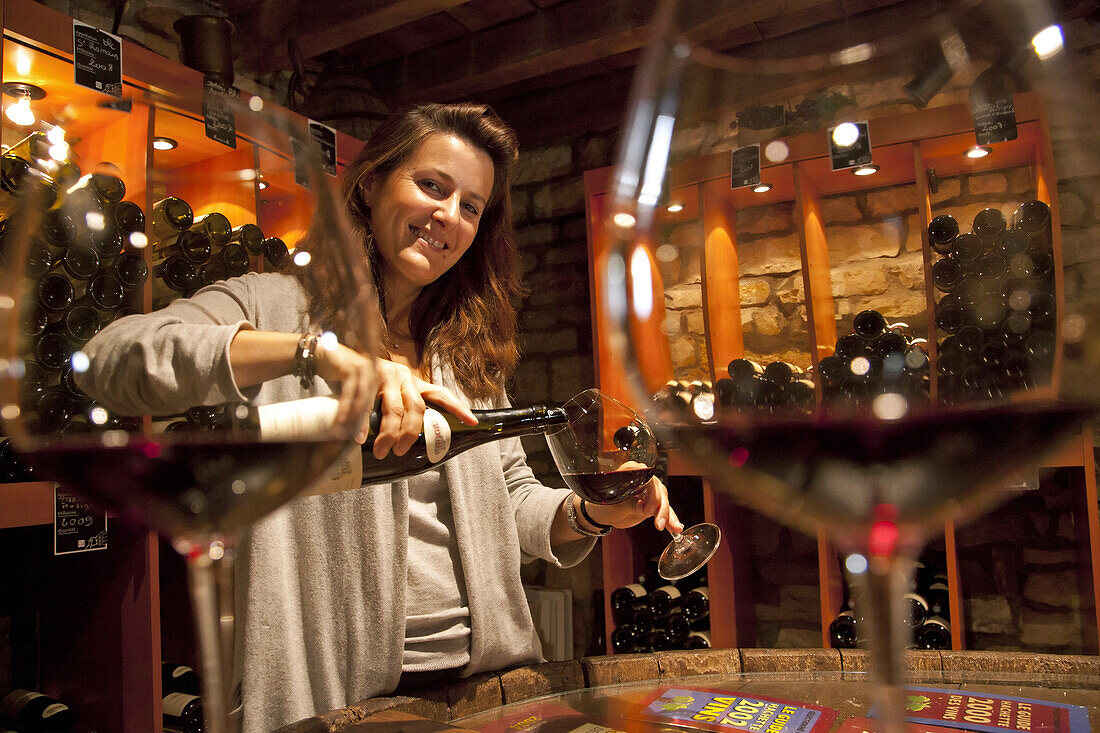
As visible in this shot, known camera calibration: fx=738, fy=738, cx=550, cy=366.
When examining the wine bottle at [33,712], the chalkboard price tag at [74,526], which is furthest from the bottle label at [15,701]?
the chalkboard price tag at [74,526]

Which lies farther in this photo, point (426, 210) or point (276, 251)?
point (426, 210)

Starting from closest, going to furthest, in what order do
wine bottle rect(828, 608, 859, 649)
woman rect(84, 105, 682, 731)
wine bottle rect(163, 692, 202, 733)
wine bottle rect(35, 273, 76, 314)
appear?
1. wine bottle rect(35, 273, 76, 314)
2. woman rect(84, 105, 682, 731)
3. wine bottle rect(163, 692, 202, 733)
4. wine bottle rect(828, 608, 859, 649)

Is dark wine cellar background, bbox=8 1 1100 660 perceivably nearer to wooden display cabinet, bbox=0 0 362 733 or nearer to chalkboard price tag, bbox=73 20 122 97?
wooden display cabinet, bbox=0 0 362 733

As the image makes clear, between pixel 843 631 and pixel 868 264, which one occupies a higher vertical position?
pixel 868 264

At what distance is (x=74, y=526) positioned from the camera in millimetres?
1497

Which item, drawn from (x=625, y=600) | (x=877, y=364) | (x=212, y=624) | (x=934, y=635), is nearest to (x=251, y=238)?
(x=212, y=624)

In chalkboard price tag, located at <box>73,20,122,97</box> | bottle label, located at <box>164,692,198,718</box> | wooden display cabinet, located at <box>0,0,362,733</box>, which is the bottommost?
bottle label, located at <box>164,692,198,718</box>

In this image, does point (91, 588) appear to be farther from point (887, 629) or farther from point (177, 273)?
point (887, 629)

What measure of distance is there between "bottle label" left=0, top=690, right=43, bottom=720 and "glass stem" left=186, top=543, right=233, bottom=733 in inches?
66.0

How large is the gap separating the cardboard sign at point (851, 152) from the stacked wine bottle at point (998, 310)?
46 millimetres

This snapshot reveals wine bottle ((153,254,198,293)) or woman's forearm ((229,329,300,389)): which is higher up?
wine bottle ((153,254,198,293))

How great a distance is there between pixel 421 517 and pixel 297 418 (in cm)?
104

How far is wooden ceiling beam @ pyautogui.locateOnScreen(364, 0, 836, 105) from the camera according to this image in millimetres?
2449

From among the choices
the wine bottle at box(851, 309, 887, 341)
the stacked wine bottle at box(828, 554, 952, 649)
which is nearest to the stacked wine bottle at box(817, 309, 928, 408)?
the wine bottle at box(851, 309, 887, 341)
